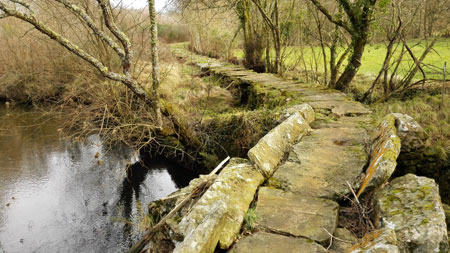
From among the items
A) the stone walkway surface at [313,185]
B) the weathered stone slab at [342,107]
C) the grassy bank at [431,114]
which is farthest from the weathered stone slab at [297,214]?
the weathered stone slab at [342,107]

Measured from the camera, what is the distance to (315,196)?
297cm

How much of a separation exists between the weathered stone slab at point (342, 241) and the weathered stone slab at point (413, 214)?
0.77 feet

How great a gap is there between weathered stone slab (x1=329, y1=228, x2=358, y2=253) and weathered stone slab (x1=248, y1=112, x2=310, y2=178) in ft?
3.34

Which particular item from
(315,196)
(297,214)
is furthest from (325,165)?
(297,214)

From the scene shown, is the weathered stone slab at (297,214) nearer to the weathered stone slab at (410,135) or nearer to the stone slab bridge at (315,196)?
the stone slab bridge at (315,196)

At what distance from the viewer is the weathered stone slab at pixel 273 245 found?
7.50 feet

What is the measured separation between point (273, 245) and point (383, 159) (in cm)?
129

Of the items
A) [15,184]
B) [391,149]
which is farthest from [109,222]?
[391,149]

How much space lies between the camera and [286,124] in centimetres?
420

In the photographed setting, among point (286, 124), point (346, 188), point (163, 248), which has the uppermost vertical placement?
point (286, 124)

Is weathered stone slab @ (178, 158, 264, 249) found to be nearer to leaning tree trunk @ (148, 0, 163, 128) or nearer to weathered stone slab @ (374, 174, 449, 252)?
weathered stone slab @ (374, 174, 449, 252)

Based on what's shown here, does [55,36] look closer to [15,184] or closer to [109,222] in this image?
[109,222]

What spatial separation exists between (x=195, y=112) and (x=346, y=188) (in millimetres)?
6062

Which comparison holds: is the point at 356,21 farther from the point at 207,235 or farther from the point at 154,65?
the point at 207,235
